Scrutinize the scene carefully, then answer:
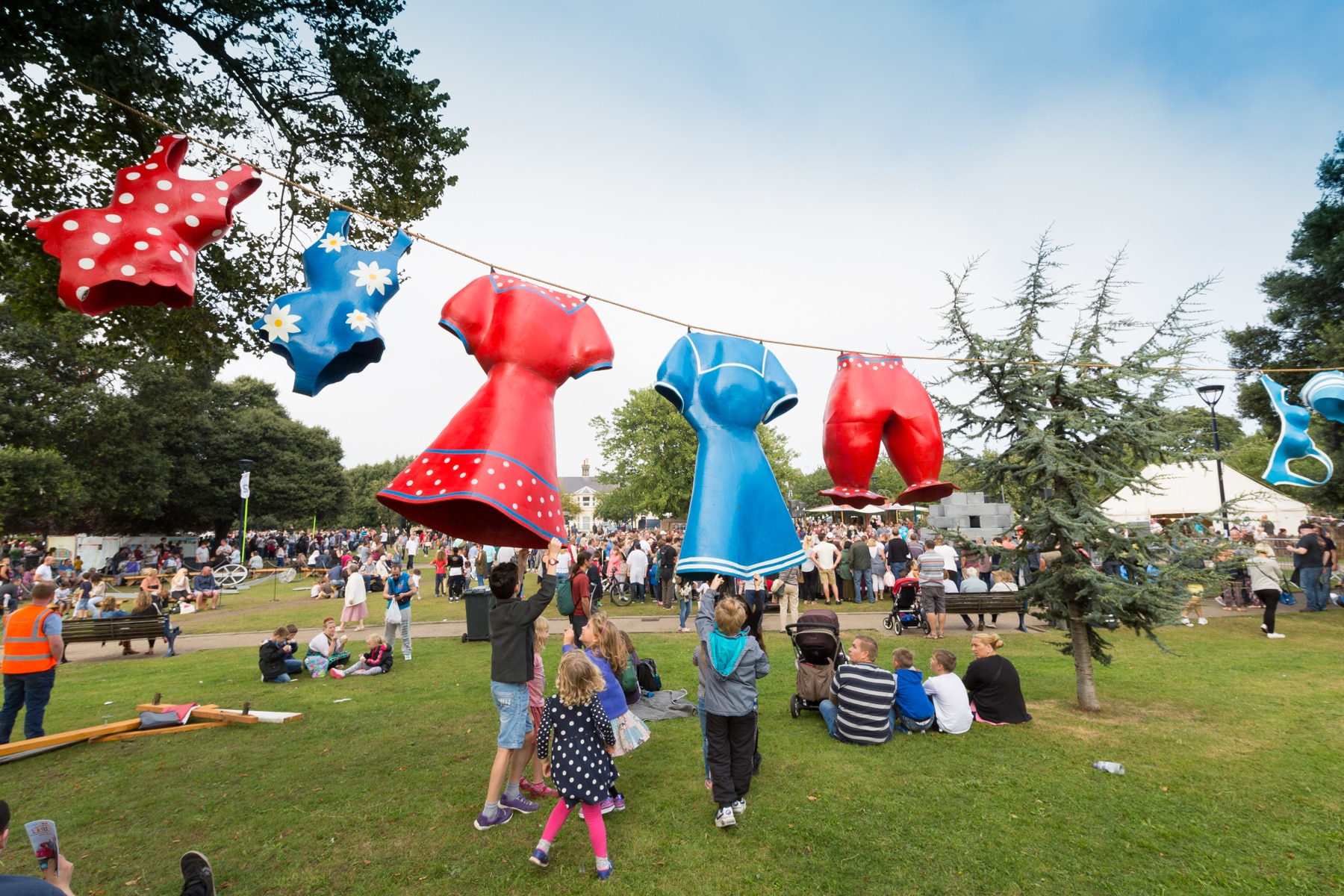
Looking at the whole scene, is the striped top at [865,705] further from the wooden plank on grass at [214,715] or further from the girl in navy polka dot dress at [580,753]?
the wooden plank on grass at [214,715]

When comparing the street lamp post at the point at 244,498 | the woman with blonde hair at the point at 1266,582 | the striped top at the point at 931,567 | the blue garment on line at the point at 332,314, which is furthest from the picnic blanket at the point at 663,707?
the street lamp post at the point at 244,498

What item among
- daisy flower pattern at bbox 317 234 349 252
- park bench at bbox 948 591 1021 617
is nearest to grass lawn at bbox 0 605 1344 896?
park bench at bbox 948 591 1021 617

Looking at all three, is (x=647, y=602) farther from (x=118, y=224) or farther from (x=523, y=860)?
(x=118, y=224)

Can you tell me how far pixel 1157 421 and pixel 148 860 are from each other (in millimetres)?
9977

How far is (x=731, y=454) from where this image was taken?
4.37 meters

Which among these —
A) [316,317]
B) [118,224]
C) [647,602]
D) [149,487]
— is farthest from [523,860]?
[149,487]

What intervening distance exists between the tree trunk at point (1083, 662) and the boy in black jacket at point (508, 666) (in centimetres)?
626

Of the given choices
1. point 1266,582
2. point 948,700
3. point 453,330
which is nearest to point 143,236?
point 453,330

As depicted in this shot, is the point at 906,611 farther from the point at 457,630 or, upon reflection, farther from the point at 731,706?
the point at 457,630

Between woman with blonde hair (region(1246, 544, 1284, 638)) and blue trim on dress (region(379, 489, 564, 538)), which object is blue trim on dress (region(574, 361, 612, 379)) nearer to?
blue trim on dress (region(379, 489, 564, 538))

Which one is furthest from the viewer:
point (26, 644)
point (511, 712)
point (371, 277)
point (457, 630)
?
point (457, 630)

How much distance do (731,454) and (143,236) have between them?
137 inches

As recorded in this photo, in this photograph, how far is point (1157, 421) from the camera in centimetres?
697

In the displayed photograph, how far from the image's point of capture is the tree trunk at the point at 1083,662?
742cm
